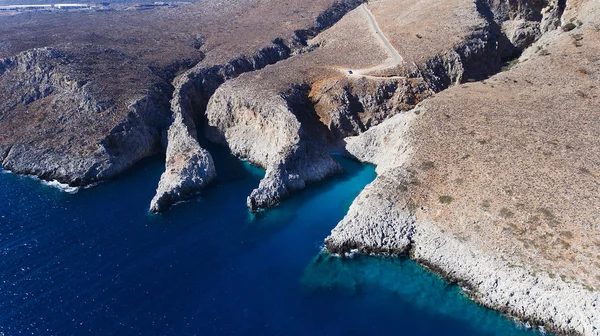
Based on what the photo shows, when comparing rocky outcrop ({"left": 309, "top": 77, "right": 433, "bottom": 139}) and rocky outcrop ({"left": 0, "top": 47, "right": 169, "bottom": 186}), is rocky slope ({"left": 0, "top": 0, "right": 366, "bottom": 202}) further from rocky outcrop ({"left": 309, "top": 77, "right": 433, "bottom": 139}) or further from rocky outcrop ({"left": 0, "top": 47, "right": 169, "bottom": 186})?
rocky outcrop ({"left": 309, "top": 77, "right": 433, "bottom": 139})

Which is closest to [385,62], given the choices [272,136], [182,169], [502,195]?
[272,136]

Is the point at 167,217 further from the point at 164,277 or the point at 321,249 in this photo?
the point at 321,249

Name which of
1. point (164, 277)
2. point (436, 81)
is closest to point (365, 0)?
point (436, 81)

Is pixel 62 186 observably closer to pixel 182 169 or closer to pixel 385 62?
pixel 182 169

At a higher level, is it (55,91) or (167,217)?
(55,91)

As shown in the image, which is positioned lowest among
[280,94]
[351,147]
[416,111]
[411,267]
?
[411,267]
